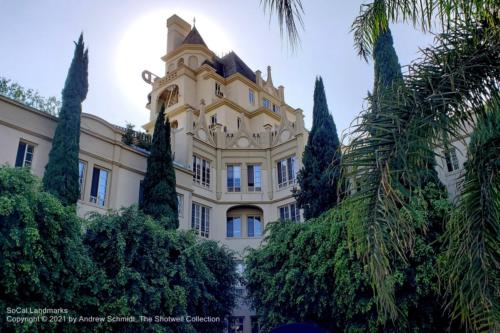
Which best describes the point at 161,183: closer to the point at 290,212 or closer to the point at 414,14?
the point at 290,212

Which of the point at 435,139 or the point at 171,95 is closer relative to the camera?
the point at 435,139

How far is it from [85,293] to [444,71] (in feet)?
34.9

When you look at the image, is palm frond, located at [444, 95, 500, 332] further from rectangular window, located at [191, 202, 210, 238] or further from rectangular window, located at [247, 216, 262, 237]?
rectangular window, located at [247, 216, 262, 237]

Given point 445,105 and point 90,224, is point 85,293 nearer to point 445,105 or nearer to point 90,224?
point 90,224

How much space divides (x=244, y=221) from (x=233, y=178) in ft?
8.76

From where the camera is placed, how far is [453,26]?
4.84 m

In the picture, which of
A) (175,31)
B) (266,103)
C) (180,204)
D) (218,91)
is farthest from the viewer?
(175,31)

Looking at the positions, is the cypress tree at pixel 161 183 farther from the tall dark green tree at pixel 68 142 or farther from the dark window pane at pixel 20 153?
the dark window pane at pixel 20 153

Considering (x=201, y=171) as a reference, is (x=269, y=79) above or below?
above

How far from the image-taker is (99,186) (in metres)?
19.0

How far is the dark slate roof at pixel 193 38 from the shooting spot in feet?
125

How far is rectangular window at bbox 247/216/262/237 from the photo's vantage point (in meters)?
25.2

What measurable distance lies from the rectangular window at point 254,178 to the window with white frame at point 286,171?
4.09ft

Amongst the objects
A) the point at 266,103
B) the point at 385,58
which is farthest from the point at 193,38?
the point at 385,58
